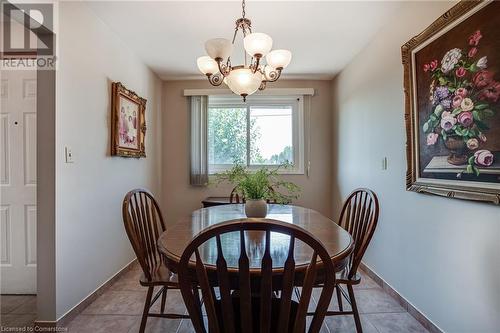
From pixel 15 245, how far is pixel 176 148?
206 cm

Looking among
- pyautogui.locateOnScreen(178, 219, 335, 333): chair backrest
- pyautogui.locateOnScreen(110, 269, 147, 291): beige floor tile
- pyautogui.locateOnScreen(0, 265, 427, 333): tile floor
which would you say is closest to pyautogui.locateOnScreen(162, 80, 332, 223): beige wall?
pyautogui.locateOnScreen(110, 269, 147, 291): beige floor tile

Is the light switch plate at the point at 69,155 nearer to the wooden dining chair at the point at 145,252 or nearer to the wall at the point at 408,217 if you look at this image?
the wooden dining chair at the point at 145,252

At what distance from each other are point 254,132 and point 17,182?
8.71 feet

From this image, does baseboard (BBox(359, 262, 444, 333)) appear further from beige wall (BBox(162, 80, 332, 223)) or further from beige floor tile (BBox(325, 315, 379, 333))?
beige wall (BBox(162, 80, 332, 223))

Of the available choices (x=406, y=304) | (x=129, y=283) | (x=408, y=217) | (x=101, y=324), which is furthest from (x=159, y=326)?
(x=408, y=217)

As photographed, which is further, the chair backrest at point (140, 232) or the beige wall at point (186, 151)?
the beige wall at point (186, 151)

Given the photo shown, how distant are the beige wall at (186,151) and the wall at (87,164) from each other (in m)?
0.99

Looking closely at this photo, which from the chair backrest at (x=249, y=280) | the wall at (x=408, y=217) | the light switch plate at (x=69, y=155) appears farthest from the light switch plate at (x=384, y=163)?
the light switch plate at (x=69, y=155)

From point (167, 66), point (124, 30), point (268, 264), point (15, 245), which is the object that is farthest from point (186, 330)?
point (167, 66)

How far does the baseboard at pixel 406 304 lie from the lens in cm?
182

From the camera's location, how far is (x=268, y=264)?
2.87 ft

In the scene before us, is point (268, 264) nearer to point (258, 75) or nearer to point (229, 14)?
point (258, 75)

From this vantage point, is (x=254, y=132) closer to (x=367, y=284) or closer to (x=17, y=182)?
(x=367, y=284)

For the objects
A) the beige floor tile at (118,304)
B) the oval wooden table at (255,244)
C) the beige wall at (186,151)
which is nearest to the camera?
the oval wooden table at (255,244)
